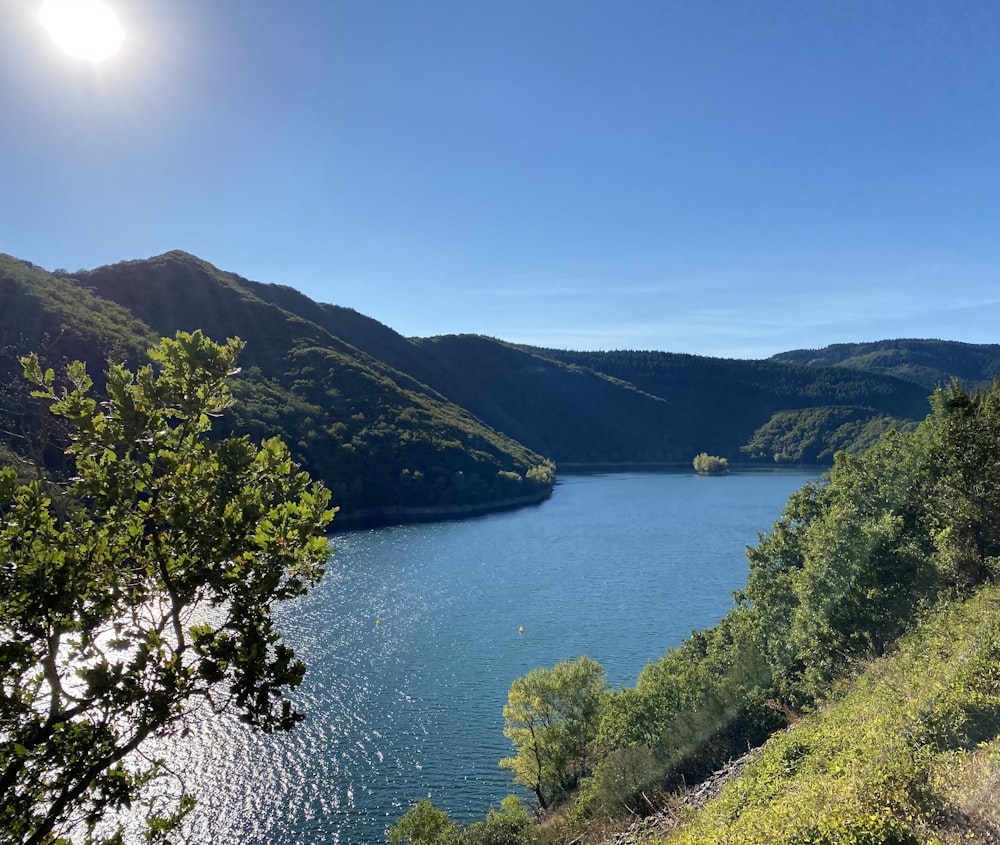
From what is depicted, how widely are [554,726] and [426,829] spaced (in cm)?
914

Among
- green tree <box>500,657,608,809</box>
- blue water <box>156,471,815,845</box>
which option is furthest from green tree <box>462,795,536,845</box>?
blue water <box>156,471,815,845</box>

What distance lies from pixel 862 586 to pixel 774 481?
→ 5775 inches

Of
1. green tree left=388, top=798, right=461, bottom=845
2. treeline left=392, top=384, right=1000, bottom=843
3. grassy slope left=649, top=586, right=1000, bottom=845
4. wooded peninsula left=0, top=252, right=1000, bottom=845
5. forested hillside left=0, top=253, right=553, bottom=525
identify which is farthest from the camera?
forested hillside left=0, top=253, right=553, bottom=525

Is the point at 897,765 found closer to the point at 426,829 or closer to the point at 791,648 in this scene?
the point at 426,829

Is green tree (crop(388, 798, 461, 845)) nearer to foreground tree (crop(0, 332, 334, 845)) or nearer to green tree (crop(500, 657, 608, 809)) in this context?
green tree (crop(500, 657, 608, 809))

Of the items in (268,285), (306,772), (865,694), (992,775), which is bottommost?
(306,772)

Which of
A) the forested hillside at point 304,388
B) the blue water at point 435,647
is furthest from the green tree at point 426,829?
the forested hillside at point 304,388

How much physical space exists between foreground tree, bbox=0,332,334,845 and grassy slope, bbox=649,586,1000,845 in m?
8.23

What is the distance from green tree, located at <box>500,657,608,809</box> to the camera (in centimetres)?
2975

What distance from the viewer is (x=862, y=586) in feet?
84.4

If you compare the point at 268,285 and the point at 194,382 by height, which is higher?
the point at 268,285

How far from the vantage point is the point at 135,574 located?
6.32 metres

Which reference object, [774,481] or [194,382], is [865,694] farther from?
[774,481]

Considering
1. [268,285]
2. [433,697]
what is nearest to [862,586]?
[433,697]
